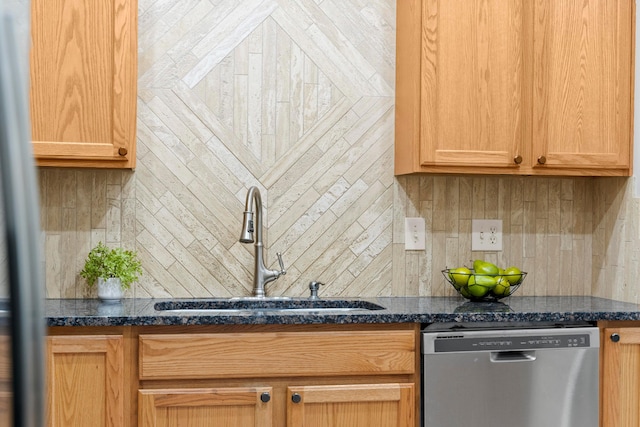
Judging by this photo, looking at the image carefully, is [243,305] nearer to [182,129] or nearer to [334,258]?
[334,258]

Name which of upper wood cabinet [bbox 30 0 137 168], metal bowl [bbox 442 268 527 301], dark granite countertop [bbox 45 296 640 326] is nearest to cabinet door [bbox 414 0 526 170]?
metal bowl [bbox 442 268 527 301]

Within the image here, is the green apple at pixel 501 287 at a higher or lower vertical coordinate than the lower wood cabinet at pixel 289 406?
higher

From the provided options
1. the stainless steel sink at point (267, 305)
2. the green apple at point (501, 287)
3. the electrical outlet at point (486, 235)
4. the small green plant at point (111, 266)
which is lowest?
the stainless steel sink at point (267, 305)

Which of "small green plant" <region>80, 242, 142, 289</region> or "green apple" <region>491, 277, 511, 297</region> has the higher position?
"small green plant" <region>80, 242, 142, 289</region>

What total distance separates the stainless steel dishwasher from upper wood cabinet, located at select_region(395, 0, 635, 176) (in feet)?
2.07

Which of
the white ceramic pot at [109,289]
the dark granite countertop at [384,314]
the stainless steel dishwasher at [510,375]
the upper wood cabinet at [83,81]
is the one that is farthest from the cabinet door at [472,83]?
the white ceramic pot at [109,289]

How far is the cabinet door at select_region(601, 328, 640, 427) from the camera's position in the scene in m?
2.54

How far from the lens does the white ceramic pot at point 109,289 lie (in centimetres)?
261

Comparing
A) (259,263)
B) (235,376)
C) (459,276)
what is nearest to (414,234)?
(459,276)

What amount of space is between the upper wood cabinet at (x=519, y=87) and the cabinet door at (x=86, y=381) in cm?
123

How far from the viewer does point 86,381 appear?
2236 millimetres

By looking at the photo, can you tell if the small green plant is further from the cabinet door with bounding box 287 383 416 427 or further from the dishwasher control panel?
the dishwasher control panel

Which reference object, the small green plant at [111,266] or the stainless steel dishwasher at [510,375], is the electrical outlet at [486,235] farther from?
the small green plant at [111,266]

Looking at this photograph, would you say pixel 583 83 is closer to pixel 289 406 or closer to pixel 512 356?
pixel 512 356
